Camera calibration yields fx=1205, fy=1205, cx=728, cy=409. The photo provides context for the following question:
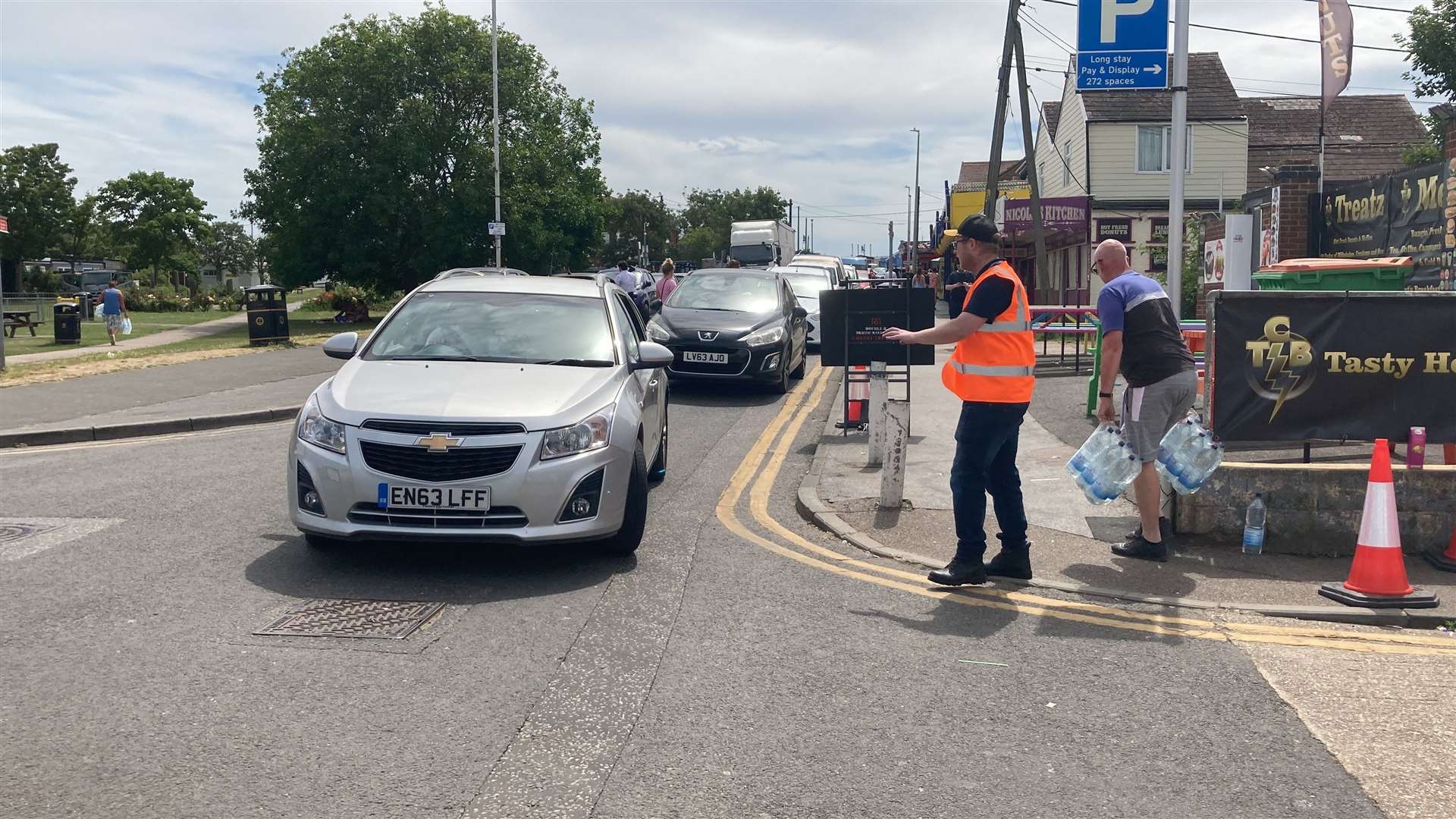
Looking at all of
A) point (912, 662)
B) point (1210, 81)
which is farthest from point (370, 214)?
point (912, 662)

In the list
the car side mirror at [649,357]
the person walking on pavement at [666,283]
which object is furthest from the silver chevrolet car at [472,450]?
the person walking on pavement at [666,283]

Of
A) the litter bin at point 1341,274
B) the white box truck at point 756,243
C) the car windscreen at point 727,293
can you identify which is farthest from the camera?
the white box truck at point 756,243

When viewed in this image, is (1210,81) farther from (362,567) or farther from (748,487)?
(362,567)

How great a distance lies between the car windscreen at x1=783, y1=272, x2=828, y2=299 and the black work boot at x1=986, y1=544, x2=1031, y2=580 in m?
15.3

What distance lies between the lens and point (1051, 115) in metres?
45.9

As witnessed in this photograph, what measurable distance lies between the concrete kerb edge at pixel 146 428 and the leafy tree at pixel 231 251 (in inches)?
4151

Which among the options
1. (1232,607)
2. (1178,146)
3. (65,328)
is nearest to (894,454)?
(1232,607)

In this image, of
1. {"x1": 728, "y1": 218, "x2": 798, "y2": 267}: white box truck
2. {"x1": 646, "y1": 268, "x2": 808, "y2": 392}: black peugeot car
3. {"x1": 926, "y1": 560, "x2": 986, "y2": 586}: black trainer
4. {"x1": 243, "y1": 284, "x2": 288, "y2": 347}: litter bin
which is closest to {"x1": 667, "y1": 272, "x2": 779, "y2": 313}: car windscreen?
{"x1": 646, "y1": 268, "x2": 808, "y2": 392}: black peugeot car

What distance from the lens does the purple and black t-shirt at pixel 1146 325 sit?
275 inches

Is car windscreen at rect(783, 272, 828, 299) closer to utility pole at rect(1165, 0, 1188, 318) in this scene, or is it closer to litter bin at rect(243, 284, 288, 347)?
utility pole at rect(1165, 0, 1188, 318)

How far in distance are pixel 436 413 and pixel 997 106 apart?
26.3 metres

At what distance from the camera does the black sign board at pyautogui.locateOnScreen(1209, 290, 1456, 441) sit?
7.75 meters

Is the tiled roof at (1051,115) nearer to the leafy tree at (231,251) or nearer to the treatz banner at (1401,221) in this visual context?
the treatz banner at (1401,221)

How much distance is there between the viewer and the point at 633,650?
5.21m
